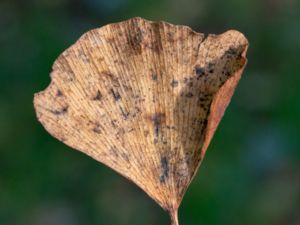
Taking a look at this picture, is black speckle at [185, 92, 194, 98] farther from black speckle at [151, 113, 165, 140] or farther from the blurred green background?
the blurred green background

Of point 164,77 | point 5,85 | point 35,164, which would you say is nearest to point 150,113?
point 164,77

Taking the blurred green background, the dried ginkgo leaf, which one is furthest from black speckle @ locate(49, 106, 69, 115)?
the blurred green background

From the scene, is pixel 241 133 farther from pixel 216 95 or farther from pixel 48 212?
pixel 216 95

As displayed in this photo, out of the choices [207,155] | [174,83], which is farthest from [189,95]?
[207,155]

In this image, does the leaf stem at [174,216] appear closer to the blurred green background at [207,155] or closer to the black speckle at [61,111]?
the black speckle at [61,111]

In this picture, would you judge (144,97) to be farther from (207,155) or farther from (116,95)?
(207,155)

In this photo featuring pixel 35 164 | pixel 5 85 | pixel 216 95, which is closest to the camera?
pixel 216 95
